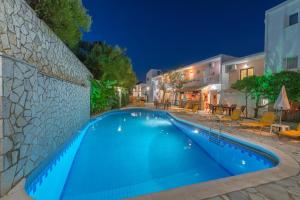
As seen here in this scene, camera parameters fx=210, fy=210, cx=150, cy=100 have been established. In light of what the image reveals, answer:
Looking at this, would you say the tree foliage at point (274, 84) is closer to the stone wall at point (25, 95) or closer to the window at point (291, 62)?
the window at point (291, 62)

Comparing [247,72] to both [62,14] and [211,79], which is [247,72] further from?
[62,14]

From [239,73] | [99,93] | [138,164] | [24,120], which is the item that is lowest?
[138,164]

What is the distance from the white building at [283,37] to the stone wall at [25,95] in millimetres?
16028

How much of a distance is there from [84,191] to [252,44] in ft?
302

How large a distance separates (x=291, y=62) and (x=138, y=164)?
1484 centimetres

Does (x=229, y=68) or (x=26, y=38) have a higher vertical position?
(x=229, y=68)

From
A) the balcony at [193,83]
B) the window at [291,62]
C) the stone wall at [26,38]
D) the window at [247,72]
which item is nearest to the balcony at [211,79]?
the balcony at [193,83]

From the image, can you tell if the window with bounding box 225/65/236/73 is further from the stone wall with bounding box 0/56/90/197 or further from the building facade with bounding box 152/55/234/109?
the stone wall with bounding box 0/56/90/197

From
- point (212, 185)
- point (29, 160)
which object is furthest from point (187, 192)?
point (29, 160)

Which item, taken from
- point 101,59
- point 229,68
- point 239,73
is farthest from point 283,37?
point 101,59

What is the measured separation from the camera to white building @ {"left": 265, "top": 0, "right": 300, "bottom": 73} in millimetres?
15281

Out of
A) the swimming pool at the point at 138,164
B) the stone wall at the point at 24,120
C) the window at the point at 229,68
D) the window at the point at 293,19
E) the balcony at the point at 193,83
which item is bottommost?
the swimming pool at the point at 138,164

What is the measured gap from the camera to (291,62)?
619 inches

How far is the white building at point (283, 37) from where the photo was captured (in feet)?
50.1
